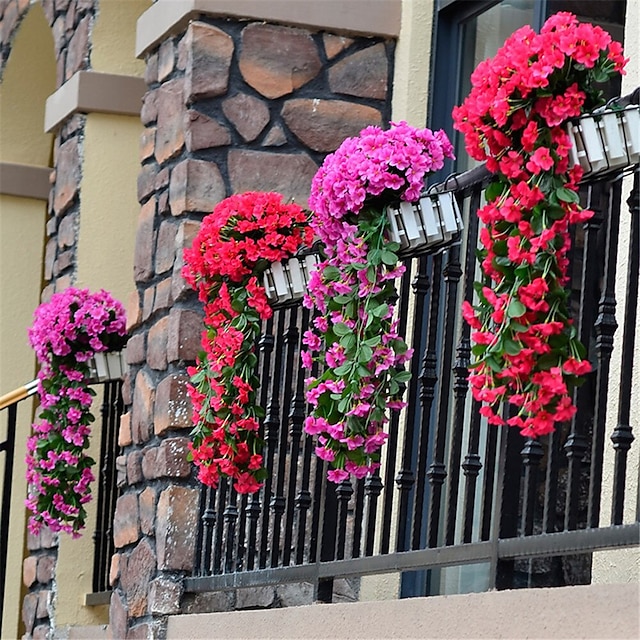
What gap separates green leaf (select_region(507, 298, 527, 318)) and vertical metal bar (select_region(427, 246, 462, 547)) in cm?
71

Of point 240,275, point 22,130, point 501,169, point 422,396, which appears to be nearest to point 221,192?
point 240,275

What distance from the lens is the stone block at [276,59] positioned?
5.72m

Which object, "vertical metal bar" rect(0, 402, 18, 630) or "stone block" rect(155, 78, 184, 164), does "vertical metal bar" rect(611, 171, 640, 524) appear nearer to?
"stone block" rect(155, 78, 184, 164)

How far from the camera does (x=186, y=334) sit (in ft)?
18.2

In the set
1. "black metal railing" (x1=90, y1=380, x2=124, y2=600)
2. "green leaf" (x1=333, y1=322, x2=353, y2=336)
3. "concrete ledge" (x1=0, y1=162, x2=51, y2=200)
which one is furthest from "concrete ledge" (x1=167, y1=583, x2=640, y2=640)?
"concrete ledge" (x1=0, y1=162, x2=51, y2=200)

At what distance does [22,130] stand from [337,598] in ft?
14.0

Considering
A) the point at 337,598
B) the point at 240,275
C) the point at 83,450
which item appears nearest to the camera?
the point at 240,275

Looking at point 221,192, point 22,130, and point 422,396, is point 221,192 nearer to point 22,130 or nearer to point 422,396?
point 422,396

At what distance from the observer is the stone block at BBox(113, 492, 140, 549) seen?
579 cm

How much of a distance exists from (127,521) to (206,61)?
176cm

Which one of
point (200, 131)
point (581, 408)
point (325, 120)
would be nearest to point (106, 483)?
point (200, 131)

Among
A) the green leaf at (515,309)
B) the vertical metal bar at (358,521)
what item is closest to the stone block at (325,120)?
the vertical metal bar at (358,521)

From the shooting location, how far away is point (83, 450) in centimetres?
682

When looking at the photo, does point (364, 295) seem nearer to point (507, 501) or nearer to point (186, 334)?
point (507, 501)
